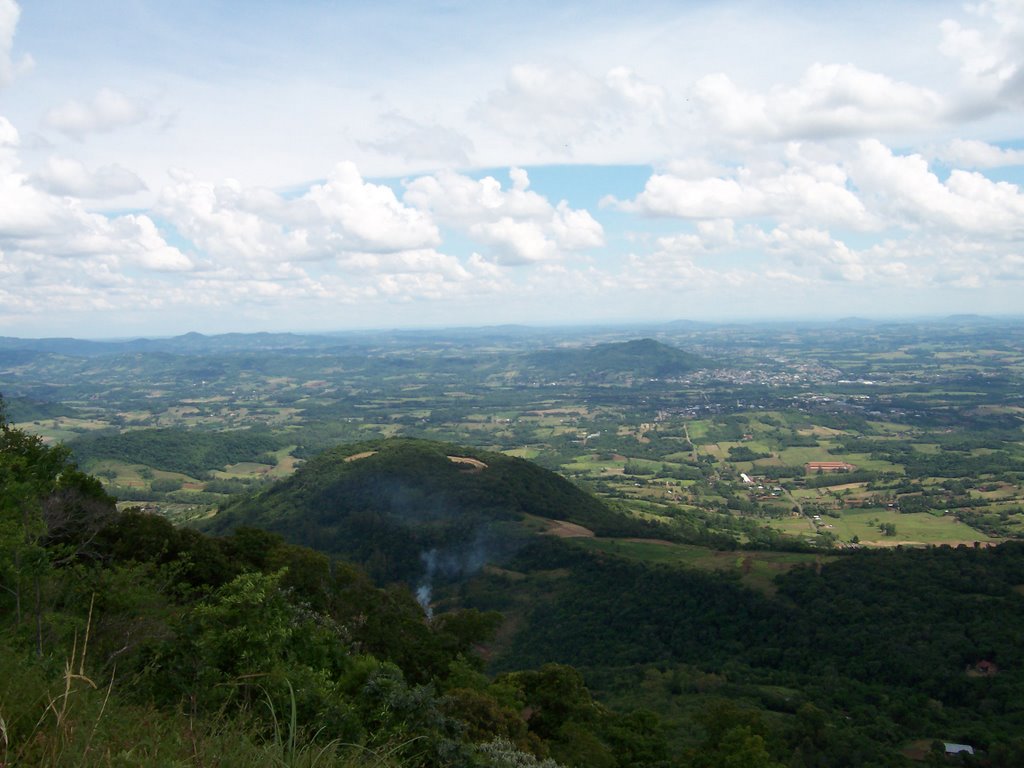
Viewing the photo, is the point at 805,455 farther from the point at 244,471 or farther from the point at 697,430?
the point at 244,471

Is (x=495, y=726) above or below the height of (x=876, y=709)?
above

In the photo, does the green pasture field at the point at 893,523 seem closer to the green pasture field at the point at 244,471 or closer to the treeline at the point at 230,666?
the treeline at the point at 230,666

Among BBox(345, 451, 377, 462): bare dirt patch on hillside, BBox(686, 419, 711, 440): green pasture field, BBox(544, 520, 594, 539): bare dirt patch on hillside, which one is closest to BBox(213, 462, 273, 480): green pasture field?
BBox(345, 451, 377, 462): bare dirt patch on hillside

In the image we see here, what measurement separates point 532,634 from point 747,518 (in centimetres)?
5927

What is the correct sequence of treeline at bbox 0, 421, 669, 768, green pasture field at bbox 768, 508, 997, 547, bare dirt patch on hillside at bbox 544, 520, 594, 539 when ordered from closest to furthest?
treeline at bbox 0, 421, 669, 768 → bare dirt patch on hillside at bbox 544, 520, 594, 539 → green pasture field at bbox 768, 508, 997, 547


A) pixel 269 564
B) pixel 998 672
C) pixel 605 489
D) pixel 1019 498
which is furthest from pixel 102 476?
pixel 1019 498

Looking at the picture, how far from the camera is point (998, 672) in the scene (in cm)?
4728

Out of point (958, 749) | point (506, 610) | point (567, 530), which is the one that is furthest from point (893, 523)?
point (958, 749)

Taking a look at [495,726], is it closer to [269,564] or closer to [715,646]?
[269,564]

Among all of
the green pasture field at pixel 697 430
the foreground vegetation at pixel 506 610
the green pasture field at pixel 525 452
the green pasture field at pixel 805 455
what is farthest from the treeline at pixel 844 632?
the green pasture field at pixel 697 430

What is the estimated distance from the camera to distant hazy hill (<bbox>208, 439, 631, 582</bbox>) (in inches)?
3435

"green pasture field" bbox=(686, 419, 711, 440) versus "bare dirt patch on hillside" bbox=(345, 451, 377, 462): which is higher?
"bare dirt patch on hillside" bbox=(345, 451, 377, 462)

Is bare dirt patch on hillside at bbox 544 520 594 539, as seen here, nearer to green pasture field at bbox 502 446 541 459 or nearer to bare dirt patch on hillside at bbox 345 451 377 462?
bare dirt patch on hillside at bbox 345 451 377 462

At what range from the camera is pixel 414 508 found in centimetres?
9819
